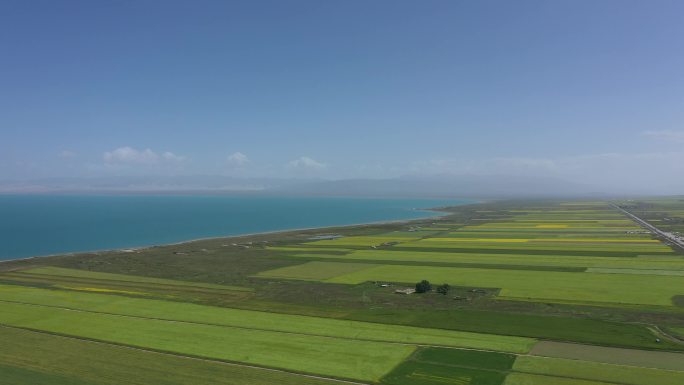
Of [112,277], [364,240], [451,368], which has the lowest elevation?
[112,277]

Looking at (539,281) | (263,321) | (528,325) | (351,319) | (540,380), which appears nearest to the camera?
(540,380)

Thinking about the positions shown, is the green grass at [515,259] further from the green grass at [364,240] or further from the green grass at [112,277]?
the green grass at [112,277]

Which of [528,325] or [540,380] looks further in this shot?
[528,325]

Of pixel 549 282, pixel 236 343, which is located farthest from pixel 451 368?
pixel 549 282

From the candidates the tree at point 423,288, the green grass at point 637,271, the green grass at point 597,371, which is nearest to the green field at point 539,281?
the green grass at point 637,271

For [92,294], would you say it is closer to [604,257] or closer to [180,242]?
[180,242]

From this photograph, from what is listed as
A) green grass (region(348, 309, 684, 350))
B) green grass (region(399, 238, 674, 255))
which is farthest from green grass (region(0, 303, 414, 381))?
green grass (region(399, 238, 674, 255))

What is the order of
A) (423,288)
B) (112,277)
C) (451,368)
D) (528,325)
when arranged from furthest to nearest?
1. (112,277)
2. (423,288)
3. (528,325)
4. (451,368)

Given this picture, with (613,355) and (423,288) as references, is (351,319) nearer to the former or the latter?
(423,288)
